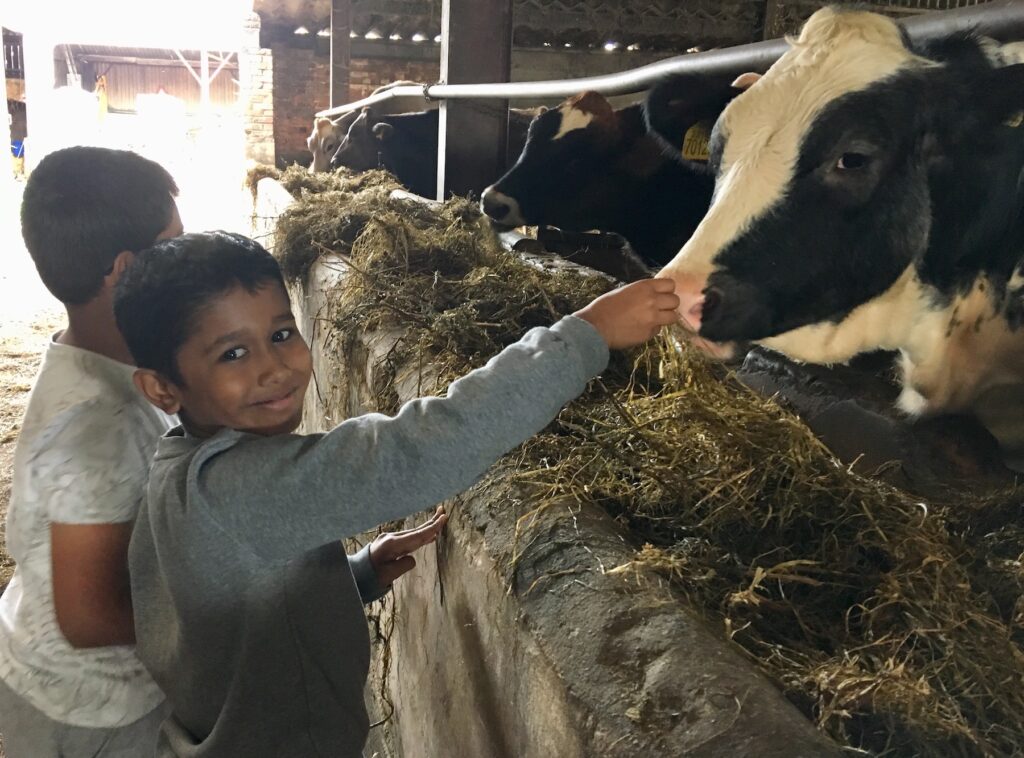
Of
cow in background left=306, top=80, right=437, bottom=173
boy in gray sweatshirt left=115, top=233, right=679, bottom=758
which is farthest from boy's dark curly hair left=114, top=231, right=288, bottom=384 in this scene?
cow in background left=306, top=80, right=437, bottom=173

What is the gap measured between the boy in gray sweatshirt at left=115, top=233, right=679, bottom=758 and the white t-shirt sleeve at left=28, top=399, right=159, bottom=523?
4.5 inches

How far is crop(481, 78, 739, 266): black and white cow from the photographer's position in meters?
4.75

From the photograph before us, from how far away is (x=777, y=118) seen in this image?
1.83m

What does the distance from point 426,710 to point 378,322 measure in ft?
3.62

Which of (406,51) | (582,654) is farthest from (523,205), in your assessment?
(406,51)

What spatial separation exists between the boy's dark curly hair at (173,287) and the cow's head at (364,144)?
8.12 m

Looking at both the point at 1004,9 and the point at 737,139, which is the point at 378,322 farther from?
the point at 1004,9

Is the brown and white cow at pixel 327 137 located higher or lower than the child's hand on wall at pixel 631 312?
lower

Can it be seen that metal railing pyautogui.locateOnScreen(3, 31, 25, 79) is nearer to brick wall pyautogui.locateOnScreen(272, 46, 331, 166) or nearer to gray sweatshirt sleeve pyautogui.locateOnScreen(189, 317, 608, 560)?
brick wall pyautogui.locateOnScreen(272, 46, 331, 166)

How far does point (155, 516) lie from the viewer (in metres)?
1.17

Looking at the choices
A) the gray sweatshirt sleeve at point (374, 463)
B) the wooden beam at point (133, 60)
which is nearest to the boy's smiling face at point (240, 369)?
the gray sweatshirt sleeve at point (374, 463)

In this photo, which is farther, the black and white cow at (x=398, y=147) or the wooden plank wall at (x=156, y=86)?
the wooden plank wall at (x=156, y=86)

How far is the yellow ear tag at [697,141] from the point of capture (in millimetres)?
2879

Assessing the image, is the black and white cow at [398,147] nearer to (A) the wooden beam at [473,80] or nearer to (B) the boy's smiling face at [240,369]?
(A) the wooden beam at [473,80]
